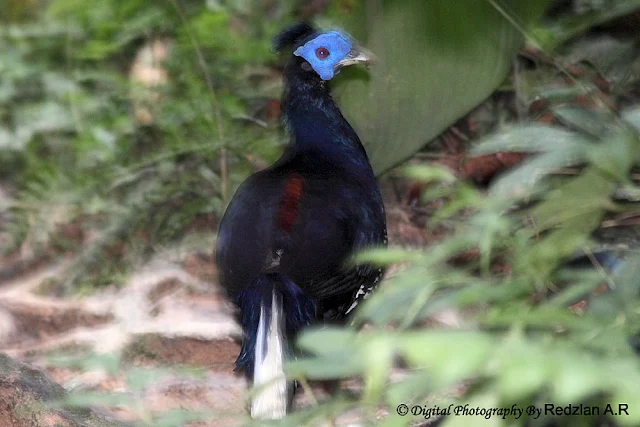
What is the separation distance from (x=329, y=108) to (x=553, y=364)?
7.12 feet

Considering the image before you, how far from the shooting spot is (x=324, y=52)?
9.45ft

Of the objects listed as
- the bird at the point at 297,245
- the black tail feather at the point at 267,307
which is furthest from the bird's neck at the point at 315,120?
the black tail feather at the point at 267,307

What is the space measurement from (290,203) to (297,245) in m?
0.14

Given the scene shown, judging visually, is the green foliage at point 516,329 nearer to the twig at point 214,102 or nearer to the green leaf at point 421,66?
the green leaf at point 421,66

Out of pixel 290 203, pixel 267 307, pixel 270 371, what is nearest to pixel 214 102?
pixel 290 203

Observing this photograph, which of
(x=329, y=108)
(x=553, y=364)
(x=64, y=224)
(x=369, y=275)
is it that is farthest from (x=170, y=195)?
(x=553, y=364)

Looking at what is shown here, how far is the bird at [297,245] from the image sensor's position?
204 centimetres

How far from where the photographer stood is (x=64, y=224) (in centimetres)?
378

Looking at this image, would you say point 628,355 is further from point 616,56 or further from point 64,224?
point 64,224

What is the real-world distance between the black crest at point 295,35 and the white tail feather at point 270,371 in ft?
3.97

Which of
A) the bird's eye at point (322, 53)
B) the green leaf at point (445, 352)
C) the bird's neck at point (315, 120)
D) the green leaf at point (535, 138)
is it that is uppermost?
the green leaf at point (445, 352)

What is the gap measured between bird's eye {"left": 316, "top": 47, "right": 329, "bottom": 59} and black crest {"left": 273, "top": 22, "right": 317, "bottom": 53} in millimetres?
62

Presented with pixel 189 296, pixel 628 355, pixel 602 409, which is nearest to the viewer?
pixel 628 355

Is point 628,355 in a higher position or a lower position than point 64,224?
higher
